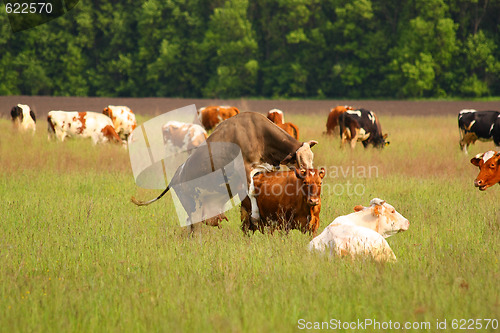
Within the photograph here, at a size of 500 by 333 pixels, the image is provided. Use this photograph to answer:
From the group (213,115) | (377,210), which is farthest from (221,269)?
(213,115)

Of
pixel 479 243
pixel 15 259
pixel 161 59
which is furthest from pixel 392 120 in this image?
pixel 161 59

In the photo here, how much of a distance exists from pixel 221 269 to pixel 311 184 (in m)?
1.53

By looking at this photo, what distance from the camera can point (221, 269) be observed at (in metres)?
5.70

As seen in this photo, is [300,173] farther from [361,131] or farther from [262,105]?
[262,105]

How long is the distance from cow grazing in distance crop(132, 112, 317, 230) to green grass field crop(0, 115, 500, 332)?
71cm

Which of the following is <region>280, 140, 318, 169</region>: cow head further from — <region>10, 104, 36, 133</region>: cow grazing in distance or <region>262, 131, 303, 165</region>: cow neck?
<region>10, 104, 36, 133</region>: cow grazing in distance

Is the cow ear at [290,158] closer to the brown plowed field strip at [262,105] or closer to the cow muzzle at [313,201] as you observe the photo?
the cow muzzle at [313,201]

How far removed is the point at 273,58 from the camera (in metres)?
53.1

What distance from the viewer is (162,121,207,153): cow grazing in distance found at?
668 inches

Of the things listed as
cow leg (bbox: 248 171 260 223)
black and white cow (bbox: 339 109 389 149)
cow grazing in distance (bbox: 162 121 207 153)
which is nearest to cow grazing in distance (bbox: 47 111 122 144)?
cow grazing in distance (bbox: 162 121 207 153)

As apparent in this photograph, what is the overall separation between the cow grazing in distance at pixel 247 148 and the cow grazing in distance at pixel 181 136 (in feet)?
31.3

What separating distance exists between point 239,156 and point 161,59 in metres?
46.9

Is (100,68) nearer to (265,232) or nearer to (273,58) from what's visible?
(273,58)

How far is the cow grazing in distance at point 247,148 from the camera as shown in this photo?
7.18 metres
